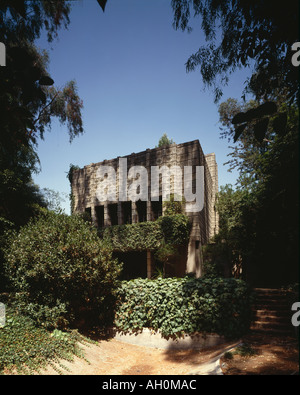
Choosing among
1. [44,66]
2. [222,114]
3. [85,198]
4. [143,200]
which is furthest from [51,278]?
[222,114]

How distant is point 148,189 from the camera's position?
16.0 meters

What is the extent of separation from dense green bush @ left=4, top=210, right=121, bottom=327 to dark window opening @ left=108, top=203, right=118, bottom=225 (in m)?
8.22

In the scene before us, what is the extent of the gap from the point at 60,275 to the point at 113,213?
31.7 feet

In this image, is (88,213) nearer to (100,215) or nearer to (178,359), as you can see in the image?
(100,215)

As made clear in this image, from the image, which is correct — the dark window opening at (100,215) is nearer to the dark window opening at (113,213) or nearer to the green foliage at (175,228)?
the dark window opening at (113,213)

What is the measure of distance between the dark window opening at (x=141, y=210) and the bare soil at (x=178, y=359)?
8.38 m

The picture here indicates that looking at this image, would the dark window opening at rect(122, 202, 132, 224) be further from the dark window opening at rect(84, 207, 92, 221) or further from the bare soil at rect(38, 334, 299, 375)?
the bare soil at rect(38, 334, 299, 375)

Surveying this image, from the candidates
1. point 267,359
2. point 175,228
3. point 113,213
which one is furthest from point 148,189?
point 267,359

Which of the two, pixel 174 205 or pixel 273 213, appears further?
pixel 174 205

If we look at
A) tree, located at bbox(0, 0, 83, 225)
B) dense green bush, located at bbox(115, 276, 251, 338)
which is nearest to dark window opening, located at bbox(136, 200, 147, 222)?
tree, located at bbox(0, 0, 83, 225)

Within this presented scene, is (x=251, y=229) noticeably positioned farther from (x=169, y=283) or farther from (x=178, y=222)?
(x=178, y=222)

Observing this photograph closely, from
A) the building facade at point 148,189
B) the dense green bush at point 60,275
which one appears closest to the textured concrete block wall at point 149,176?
the building facade at point 148,189
